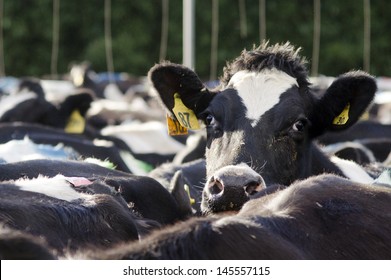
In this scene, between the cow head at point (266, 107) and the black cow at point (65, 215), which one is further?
the cow head at point (266, 107)

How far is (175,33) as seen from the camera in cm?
2931

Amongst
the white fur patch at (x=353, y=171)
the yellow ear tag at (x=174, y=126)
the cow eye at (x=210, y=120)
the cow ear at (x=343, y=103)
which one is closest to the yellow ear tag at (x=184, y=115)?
the yellow ear tag at (x=174, y=126)

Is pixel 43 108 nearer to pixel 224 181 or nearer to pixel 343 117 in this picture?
pixel 343 117

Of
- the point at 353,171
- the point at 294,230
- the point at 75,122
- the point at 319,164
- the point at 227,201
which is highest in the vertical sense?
the point at 294,230

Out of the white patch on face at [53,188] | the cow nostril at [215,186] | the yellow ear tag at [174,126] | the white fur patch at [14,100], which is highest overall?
the white patch on face at [53,188]

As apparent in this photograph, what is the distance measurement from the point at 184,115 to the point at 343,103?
96 centimetres

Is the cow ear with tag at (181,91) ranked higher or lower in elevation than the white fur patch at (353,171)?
higher

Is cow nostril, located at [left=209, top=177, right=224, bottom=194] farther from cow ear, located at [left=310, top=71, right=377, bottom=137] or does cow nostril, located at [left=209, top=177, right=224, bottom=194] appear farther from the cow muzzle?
cow ear, located at [left=310, top=71, right=377, bottom=137]

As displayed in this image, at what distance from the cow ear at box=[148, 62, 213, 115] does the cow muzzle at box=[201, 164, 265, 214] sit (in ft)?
4.01

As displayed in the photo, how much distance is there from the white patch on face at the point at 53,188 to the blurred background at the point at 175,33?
23.4 metres

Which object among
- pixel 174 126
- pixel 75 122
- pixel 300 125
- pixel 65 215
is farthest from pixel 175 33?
pixel 65 215

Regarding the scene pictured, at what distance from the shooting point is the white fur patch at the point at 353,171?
20.0 feet

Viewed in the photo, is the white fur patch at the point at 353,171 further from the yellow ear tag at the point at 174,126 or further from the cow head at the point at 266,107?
the yellow ear tag at the point at 174,126
